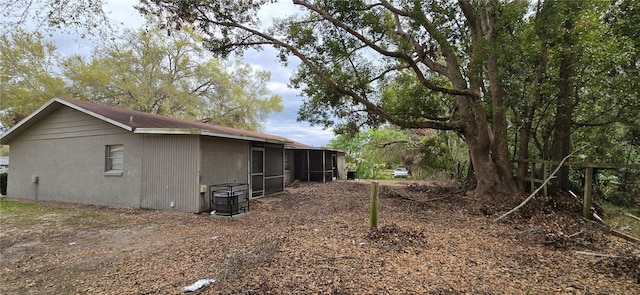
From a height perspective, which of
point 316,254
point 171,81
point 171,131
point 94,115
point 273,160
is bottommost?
point 316,254

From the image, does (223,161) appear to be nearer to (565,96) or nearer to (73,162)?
(73,162)

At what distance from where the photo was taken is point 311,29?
1009cm

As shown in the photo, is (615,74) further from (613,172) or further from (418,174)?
(418,174)

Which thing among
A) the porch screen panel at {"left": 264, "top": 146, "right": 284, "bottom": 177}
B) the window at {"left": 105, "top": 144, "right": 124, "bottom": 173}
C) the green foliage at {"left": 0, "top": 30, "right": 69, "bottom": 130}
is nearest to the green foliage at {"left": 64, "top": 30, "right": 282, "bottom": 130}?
the green foliage at {"left": 0, "top": 30, "right": 69, "bottom": 130}

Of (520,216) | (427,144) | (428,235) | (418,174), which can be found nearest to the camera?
(428,235)

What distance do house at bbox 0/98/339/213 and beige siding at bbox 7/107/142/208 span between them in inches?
1.1

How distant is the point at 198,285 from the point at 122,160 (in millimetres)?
7396

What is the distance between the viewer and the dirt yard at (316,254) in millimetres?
3607

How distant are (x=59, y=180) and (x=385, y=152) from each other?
1914cm

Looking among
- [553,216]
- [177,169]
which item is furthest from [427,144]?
[177,169]

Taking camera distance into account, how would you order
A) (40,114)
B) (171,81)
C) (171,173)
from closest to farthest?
(171,173) → (40,114) → (171,81)

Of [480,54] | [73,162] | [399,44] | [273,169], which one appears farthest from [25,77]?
[480,54]

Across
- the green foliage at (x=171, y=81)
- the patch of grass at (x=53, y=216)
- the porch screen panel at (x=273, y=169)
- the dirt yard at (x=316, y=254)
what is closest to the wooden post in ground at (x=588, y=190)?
the dirt yard at (x=316, y=254)

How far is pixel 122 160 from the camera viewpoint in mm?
9320
